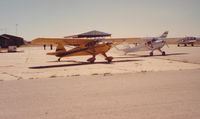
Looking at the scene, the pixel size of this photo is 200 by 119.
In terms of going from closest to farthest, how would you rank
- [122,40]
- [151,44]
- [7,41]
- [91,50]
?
1. [91,50]
2. [122,40]
3. [151,44]
4. [7,41]

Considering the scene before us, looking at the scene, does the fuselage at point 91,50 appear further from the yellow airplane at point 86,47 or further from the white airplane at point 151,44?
the white airplane at point 151,44

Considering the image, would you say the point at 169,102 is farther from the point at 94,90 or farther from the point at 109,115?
the point at 94,90

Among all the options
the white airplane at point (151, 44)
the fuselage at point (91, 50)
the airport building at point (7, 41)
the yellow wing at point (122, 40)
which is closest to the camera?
the fuselage at point (91, 50)

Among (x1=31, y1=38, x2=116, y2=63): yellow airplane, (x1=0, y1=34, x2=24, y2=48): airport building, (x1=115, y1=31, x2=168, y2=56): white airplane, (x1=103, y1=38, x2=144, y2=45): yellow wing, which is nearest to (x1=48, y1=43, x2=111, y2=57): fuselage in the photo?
(x1=31, y1=38, x2=116, y2=63): yellow airplane

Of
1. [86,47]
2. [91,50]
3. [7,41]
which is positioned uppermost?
[7,41]

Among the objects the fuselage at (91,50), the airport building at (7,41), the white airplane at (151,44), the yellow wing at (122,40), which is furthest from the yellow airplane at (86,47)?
the airport building at (7,41)

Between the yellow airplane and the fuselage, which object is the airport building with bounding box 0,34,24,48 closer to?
the yellow airplane

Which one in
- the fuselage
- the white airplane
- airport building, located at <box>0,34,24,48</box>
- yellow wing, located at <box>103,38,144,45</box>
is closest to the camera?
the fuselage

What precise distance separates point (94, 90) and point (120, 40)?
23455 millimetres

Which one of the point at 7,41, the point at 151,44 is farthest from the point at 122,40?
the point at 7,41

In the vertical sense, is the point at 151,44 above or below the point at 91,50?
above

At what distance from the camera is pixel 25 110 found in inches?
298

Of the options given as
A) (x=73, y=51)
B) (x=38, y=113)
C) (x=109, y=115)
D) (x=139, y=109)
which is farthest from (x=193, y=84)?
(x=73, y=51)

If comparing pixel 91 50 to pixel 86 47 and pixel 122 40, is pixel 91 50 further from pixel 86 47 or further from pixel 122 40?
pixel 122 40
